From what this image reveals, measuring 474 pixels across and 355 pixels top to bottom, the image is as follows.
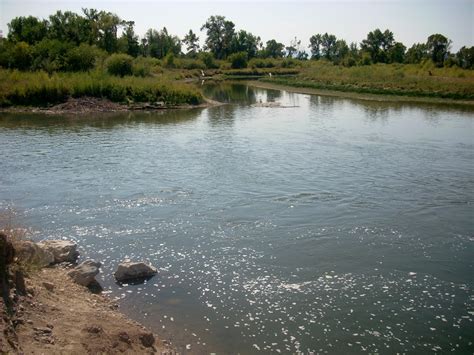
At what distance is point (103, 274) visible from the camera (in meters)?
13.1

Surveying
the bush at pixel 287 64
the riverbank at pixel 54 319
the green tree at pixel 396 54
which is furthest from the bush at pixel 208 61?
the riverbank at pixel 54 319

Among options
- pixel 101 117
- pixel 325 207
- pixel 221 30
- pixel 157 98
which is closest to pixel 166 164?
pixel 325 207

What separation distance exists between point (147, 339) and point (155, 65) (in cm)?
9744

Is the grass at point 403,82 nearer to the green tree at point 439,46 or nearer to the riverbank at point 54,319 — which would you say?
the green tree at point 439,46

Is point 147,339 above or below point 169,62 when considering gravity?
below

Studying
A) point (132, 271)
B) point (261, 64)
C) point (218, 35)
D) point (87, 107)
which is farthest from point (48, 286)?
point (218, 35)

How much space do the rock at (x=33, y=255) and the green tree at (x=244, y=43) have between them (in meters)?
154

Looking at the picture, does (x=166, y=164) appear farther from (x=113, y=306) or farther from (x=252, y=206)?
(x=113, y=306)

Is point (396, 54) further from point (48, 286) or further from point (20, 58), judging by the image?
point (48, 286)

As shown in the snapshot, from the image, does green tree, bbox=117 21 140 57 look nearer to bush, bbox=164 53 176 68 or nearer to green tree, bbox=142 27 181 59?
bush, bbox=164 53 176 68

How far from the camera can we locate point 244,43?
162 m

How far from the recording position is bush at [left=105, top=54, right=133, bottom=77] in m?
62.0

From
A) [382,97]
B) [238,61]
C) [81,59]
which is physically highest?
[238,61]

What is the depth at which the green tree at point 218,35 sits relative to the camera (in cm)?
16362
